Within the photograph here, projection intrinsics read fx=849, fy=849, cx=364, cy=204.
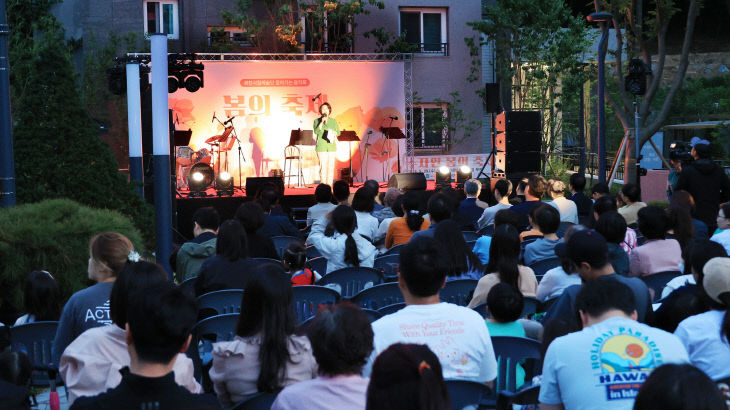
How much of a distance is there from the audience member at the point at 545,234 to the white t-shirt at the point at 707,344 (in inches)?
105

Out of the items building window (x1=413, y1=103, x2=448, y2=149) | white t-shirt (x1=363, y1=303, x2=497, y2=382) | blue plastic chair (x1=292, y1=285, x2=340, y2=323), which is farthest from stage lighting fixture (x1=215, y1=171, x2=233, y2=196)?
white t-shirt (x1=363, y1=303, x2=497, y2=382)

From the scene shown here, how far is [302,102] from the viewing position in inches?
756

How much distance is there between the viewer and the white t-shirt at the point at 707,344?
343cm

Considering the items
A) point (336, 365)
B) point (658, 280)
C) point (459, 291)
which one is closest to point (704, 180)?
point (658, 280)

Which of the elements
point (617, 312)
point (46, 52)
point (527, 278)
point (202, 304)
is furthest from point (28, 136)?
point (617, 312)

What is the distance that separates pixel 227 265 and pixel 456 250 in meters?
1.52

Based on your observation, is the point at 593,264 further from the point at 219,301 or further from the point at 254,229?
the point at 254,229

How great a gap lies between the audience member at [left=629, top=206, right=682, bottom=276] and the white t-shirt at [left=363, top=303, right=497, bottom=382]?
2694mm

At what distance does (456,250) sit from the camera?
570 cm

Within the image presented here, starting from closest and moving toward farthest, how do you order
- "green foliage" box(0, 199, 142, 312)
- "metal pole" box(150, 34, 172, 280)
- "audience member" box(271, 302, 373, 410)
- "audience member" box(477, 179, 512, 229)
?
1. "audience member" box(271, 302, 373, 410)
2. "green foliage" box(0, 199, 142, 312)
3. "metal pole" box(150, 34, 172, 280)
4. "audience member" box(477, 179, 512, 229)

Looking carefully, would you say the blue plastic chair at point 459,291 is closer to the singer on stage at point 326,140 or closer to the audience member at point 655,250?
the audience member at point 655,250

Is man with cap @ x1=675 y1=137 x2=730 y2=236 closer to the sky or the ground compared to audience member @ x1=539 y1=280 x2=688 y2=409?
closer to the sky

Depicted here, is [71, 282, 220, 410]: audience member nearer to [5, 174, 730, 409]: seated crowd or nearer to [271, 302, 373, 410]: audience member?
[5, 174, 730, 409]: seated crowd

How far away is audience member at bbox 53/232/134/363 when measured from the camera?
4074 mm
